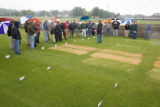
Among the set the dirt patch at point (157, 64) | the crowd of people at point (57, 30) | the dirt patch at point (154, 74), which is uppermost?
the crowd of people at point (57, 30)

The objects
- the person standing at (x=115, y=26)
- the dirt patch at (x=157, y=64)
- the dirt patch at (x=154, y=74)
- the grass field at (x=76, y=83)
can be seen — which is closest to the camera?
the grass field at (x=76, y=83)

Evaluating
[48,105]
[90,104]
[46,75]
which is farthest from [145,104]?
[46,75]

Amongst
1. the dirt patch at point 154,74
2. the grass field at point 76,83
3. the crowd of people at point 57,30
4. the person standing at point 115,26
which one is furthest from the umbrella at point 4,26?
the person standing at point 115,26

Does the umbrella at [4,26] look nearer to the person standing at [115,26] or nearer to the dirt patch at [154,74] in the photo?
the dirt patch at [154,74]

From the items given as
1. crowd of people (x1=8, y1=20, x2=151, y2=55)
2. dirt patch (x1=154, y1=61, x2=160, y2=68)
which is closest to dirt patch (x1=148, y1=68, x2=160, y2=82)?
dirt patch (x1=154, y1=61, x2=160, y2=68)

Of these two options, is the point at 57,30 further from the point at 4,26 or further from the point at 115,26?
the point at 115,26

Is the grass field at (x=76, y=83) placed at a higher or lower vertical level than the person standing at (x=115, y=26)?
lower

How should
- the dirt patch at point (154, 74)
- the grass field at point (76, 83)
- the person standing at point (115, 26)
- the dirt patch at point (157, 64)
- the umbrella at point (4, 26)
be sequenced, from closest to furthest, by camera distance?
the grass field at point (76, 83), the dirt patch at point (154, 74), the dirt patch at point (157, 64), the umbrella at point (4, 26), the person standing at point (115, 26)

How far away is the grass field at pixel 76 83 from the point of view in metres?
4.81

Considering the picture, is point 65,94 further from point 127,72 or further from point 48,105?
point 127,72

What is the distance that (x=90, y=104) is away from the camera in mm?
4680

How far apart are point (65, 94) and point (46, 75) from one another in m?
1.87

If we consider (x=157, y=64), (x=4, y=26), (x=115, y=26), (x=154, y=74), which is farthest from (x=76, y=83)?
(x=115, y=26)

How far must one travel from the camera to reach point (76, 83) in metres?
5.98
